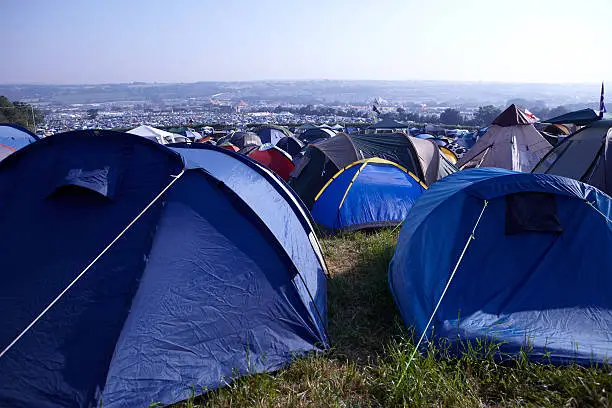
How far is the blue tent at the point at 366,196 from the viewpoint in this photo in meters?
6.53

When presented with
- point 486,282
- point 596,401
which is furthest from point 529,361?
point 486,282

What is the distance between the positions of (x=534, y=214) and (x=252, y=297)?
2.40 metres

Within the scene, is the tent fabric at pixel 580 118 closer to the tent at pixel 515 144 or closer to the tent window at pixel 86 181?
the tent at pixel 515 144

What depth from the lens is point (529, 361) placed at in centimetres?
286

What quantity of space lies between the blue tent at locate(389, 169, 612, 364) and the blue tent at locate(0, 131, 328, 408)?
3.60ft

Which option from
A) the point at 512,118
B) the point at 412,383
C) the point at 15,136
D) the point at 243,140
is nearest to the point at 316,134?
the point at 243,140

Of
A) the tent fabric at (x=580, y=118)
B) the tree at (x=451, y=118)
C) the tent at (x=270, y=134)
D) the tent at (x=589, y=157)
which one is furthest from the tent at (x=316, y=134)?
the tree at (x=451, y=118)

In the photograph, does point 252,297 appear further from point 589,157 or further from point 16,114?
point 16,114

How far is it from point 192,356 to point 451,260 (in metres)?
2.17

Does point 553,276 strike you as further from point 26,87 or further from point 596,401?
point 26,87

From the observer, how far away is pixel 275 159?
11.2 metres

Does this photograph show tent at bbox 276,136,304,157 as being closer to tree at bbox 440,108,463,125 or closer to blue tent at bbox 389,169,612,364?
blue tent at bbox 389,169,612,364

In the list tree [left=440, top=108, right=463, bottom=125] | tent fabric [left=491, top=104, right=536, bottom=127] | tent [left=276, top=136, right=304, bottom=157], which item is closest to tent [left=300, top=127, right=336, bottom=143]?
tent [left=276, top=136, right=304, bottom=157]

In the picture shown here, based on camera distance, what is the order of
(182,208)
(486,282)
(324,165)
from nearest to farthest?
(182,208)
(486,282)
(324,165)
